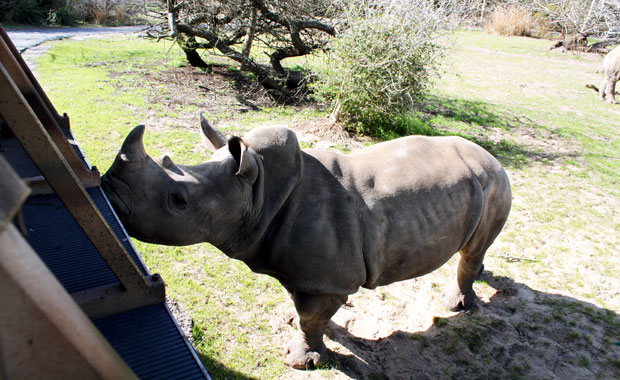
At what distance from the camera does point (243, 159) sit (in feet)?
8.35

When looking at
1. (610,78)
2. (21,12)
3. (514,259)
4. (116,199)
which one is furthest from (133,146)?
(21,12)

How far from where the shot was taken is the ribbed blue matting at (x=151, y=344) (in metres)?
2.13

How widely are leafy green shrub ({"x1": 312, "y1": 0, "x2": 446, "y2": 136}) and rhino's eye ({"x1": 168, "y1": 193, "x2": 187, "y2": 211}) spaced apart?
6.61 metres

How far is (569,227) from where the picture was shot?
650cm

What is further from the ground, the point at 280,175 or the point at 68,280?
the point at 280,175

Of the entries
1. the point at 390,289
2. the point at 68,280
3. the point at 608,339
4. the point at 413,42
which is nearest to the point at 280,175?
the point at 68,280

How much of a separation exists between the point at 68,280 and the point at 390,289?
3.28 m

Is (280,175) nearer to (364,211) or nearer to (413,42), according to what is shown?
(364,211)

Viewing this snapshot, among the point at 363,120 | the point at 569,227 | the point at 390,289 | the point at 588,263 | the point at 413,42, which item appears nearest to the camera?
the point at 390,289

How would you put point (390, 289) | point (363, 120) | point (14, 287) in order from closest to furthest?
point (14, 287), point (390, 289), point (363, 120)

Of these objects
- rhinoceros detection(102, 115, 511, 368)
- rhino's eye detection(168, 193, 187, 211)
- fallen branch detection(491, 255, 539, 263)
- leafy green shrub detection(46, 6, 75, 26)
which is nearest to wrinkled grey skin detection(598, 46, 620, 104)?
fallen branch detection(491, 255, 539, 263)

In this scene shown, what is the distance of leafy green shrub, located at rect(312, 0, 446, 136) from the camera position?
848 cm

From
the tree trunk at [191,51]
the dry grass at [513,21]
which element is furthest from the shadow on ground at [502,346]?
the dry grass at [513,21]

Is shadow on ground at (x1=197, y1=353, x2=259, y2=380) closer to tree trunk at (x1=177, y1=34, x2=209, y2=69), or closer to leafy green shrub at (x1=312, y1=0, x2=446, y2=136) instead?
leafy green shrub at (x1=312, y1=0, x2=446, y2=136)
